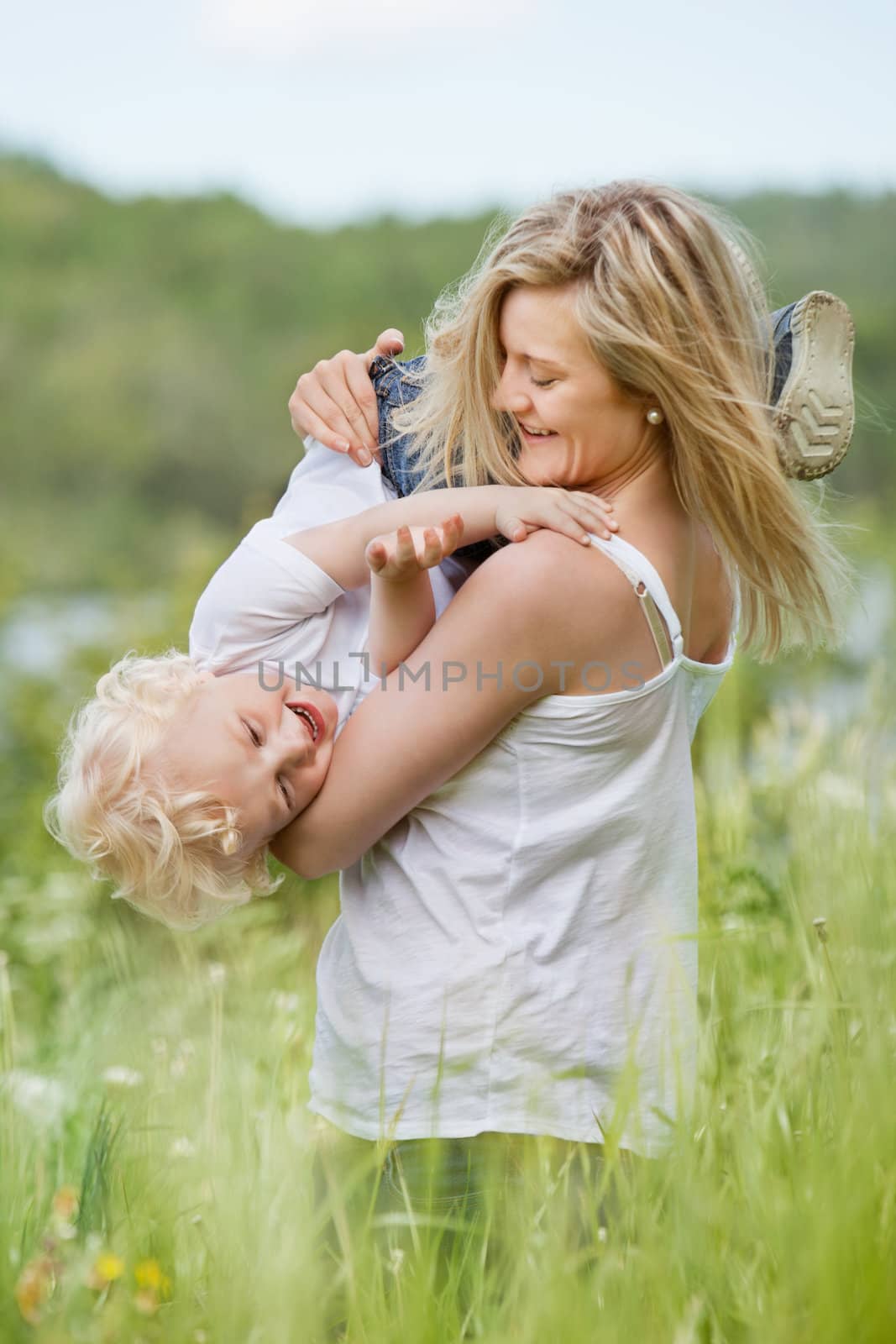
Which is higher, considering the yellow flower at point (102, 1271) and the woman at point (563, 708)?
the woman at point (563, 708)

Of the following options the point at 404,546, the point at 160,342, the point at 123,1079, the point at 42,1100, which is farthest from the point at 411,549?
the point at 160,342

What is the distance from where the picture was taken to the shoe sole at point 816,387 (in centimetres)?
171

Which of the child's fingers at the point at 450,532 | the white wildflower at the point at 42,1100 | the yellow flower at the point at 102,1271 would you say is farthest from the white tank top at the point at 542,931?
the white wildflower at the point at 42,1100

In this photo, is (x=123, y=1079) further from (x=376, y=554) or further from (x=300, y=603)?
(x=376, y=554)

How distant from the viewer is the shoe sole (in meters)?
1.71

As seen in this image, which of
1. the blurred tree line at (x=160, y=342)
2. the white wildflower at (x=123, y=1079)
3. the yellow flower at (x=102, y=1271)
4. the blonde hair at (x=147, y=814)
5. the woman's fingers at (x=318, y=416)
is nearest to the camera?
the yellow flower at (x=102, y=1271)

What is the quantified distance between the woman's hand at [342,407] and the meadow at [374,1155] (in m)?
0.75

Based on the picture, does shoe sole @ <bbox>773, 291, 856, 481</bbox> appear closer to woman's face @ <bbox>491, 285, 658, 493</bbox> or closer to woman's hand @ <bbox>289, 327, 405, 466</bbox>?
woman's face @ <bbox>491, 285, 658, 493</bbox>

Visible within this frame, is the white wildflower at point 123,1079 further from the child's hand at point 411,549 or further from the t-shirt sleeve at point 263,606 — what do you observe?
the child's hand at point 411,549

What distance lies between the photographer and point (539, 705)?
5.46ft

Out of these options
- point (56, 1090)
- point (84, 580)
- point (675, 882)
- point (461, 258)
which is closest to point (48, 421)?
point (84, 580)

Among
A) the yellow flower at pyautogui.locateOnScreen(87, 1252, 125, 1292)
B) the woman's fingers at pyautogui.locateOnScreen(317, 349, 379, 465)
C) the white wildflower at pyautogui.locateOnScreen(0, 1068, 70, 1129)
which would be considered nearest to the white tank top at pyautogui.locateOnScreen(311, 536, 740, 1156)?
the yellow flower at pyautogui.locateOnScreen(87, 1252, 125, 1292)

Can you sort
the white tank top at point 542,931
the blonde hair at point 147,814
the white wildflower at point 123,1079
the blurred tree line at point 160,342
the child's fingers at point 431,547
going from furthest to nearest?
the blurred tree line at point 160,342
the white wildflower at point 123,1079
the blonde hair at point 147,814
the white tank top at point 542,931
the child's fingers at point 431,547

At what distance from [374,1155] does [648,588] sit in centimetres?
74
